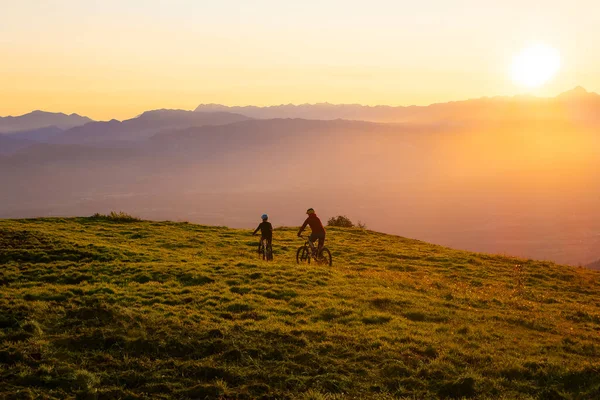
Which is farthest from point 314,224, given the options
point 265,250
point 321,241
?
point 265,250

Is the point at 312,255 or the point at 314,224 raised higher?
the point at 314,224

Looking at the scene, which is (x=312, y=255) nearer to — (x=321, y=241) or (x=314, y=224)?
(x=321, y=241)

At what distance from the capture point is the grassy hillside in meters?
11.6

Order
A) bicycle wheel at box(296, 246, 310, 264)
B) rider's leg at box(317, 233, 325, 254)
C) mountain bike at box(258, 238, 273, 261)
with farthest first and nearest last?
mountain bike at box(258, 238, 273, 261), bicycle wheel at box(296, 246, 310, 264), rider's leg at box(317, 233, 325, 254)

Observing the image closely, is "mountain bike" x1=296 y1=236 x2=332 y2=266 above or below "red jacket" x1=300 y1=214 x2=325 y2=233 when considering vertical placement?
below

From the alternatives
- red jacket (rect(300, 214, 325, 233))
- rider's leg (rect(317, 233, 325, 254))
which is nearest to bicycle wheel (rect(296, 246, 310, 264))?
rider's leg (rect(317, 233, 325, 254))

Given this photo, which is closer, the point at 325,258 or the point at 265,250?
the point at 325,258

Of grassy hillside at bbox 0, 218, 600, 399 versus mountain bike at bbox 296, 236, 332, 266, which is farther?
mountain bike at bbox 296, 236, 332, 266

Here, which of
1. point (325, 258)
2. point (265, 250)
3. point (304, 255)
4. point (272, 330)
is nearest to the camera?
point (272, 330)

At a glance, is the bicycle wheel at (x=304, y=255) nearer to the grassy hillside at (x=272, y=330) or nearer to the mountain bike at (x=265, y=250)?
the mountain bike at (x=265, y=250)

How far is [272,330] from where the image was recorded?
14445 millimetres

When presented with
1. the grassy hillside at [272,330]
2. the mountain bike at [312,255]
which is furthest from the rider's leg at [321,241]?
the grassy hillside at [272,330]

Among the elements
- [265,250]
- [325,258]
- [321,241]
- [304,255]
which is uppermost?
[321,241]

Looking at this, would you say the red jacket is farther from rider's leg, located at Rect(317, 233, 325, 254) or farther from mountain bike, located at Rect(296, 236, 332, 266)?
mountain bike, located at Rect(296, 236, 332, 266)
